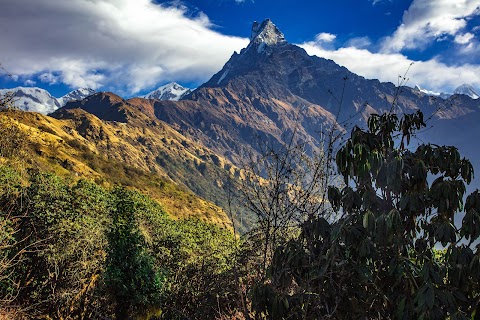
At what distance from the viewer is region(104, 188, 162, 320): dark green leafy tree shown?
1633cm

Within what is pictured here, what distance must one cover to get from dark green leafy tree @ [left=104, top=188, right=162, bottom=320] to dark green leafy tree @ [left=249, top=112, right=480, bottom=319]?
1277 centimetres

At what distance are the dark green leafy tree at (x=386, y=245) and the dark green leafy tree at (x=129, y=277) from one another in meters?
12.8

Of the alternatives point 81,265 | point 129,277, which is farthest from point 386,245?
point 81,265

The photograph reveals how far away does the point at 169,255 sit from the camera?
21531 mm

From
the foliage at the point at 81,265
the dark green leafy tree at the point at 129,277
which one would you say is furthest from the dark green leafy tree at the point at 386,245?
the dark green leafy tree at the point at 129,277

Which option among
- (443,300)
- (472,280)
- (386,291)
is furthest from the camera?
(386,291)

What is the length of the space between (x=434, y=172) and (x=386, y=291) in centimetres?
191

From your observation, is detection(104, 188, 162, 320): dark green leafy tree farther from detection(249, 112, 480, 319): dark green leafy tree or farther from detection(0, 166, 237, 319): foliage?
detection(249, 112, 480, 319): dark green leafy tree

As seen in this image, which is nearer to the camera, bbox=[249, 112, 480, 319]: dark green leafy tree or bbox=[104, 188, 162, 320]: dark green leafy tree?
bbox=[249, 112, 480, 319]: dark green leafy tree

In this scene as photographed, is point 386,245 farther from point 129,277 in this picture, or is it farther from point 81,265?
point 81,265

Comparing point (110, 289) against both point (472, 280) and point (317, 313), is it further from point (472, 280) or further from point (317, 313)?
point (472, 280)

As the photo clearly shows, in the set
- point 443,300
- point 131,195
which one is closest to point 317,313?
point 443,300

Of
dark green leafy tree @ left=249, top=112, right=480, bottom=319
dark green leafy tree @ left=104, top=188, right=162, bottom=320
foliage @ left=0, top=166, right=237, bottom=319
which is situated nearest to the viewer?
dark green leafy tree @ left=249, top=112, right=480, bottom=319

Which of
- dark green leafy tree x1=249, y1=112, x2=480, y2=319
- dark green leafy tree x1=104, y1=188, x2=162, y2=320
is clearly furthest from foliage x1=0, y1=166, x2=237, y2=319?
dark green leafy tree x1=249, y1=112, x2=480, y2=319
